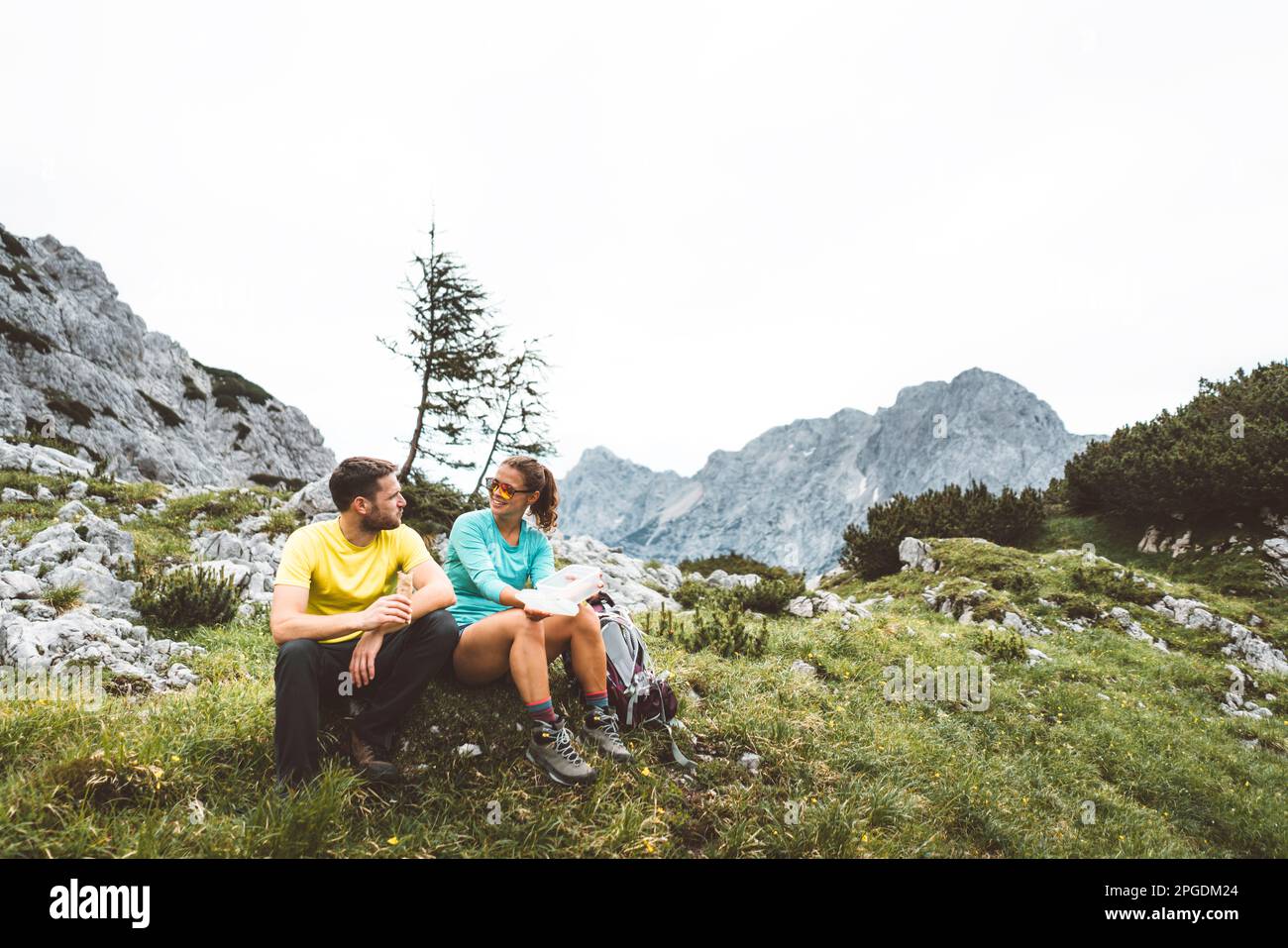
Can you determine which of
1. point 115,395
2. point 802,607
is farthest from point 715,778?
point 115,395

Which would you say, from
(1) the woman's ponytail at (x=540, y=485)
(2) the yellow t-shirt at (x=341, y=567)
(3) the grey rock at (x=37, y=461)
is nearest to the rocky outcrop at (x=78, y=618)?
(2) the yellow t-shirt at (x=341, y=567)

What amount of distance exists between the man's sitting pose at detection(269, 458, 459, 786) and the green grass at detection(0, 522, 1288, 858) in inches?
10.3

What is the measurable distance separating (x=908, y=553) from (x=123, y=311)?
6874 cm

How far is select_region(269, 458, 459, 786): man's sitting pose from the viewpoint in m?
3.23

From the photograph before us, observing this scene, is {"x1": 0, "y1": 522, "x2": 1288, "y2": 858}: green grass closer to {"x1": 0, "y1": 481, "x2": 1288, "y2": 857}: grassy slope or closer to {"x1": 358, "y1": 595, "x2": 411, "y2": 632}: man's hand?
→ {"x1": 0, "y1": 481, "x2": 1288, "y2": 857}: grassy slope

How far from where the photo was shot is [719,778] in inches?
166

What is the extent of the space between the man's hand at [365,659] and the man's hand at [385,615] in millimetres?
53

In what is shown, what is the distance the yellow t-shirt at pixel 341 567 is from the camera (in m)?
3.51

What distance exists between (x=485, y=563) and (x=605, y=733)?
1.52m

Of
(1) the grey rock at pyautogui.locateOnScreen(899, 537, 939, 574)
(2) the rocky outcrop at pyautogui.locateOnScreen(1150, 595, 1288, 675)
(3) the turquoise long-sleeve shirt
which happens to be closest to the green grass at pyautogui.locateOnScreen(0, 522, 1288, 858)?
(3) the turquoise long-sleeve shirt

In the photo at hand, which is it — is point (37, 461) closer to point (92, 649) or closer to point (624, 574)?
point (92, 649)

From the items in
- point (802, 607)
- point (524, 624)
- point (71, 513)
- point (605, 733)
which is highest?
point (71, 513)

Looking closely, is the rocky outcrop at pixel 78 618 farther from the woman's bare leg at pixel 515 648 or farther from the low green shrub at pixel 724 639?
the low green shrub at pixel 724 639
